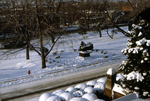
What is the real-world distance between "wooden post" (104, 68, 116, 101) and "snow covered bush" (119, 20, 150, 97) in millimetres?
561

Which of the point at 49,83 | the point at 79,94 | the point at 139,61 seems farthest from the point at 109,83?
the point at 49,83

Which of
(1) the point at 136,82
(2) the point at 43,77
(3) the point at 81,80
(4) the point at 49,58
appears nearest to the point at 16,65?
(4) the point at 49,58

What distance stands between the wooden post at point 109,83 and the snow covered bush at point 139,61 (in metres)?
0.56

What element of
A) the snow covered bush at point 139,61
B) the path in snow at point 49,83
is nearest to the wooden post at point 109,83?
the snow covered bush at point 139,61

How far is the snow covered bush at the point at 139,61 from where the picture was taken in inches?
263

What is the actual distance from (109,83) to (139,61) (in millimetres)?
1907

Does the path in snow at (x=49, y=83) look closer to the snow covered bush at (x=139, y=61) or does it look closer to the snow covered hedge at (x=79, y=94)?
the snow covered hedge at (x=79, y=94)

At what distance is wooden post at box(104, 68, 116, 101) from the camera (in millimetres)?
7444

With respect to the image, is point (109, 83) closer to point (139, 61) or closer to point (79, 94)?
point (79, 94)

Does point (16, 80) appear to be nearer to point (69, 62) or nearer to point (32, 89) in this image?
point (32, 89)

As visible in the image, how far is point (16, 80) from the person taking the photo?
41.2 feet

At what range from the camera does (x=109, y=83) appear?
25.6 ft

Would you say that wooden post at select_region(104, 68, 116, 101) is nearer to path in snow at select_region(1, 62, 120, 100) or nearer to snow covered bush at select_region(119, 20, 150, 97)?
snow covered bush at select_region(119, 20, 150, 97)

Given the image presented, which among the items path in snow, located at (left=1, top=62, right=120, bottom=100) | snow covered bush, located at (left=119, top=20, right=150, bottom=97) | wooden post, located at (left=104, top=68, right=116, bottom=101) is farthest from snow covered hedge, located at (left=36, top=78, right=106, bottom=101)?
path in snow, located at (left=1, top=62, right=120, bottom=100)
